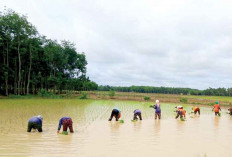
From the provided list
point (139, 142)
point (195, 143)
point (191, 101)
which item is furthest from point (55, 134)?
point (191, 101)

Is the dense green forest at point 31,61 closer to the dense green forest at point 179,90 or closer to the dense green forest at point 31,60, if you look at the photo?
the dense green forest at point 31,60

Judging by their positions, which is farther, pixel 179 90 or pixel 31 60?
pixel 179 90

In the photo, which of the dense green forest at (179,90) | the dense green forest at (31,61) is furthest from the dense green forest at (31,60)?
the dense green forest at (179,90)

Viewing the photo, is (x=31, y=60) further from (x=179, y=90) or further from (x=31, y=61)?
(x=179, y=90)

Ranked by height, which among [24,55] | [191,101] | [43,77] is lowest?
[191,101]

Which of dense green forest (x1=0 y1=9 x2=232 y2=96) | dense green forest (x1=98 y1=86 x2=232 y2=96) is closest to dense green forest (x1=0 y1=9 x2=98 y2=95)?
dense green forest (x1=0 y1=9 x2=232 y2=96)

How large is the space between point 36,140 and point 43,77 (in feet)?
127

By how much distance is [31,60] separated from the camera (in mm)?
39344

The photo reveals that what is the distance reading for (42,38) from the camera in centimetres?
4303

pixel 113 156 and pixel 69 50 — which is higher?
pixel 69 50

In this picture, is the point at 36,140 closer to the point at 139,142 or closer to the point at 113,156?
the point at 113,156

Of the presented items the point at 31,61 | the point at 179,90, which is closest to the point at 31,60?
the point at 31,61

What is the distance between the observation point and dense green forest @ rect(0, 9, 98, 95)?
109 feet

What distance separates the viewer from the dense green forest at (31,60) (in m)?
33.2
